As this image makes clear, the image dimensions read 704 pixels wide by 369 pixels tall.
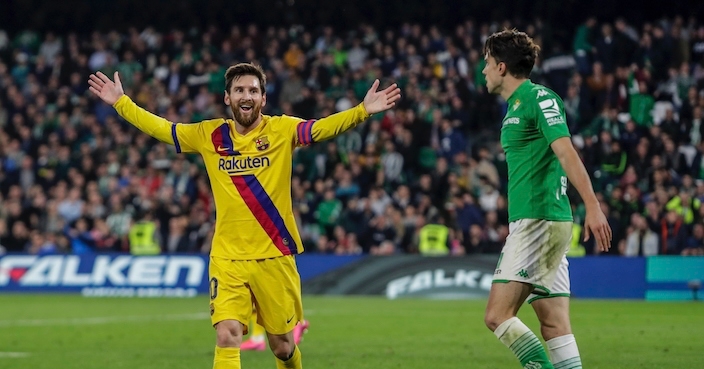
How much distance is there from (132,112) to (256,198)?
1148mm

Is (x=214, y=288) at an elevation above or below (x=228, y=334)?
above

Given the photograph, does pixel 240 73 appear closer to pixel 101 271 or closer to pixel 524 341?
pixel 524 341

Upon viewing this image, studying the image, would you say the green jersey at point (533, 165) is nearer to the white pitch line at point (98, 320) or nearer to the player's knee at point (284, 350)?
the player's knee at point (284, 350)

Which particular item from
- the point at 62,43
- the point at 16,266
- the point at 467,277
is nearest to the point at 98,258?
the point at 16,266

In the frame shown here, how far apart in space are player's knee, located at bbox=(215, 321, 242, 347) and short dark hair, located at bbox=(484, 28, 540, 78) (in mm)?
2411

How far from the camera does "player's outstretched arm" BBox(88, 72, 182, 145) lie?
26.2ft

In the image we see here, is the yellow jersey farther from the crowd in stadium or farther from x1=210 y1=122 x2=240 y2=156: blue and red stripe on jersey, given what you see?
the crowd in stadium

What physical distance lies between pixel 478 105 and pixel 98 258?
29.9 ft

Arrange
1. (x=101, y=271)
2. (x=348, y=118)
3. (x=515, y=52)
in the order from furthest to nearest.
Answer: (x=101, y=271)
(x=348, y=118)
(x=515, y=52)

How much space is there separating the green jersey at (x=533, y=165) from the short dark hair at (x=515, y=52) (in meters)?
0.13

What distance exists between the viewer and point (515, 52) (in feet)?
23.5

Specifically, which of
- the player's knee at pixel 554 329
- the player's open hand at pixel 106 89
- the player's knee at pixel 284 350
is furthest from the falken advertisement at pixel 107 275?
the player's knee at pixel 554 329

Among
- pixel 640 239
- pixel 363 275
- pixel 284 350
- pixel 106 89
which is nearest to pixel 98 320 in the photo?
pixel 363 275

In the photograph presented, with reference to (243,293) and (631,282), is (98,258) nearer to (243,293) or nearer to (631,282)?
(631,282)
